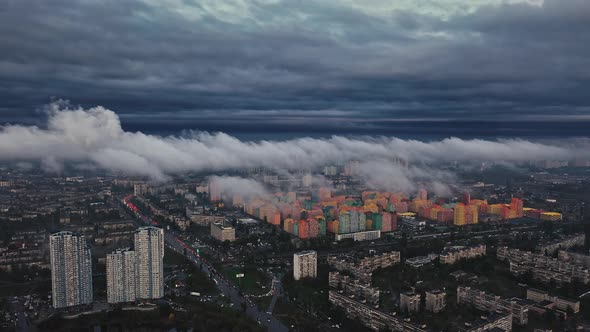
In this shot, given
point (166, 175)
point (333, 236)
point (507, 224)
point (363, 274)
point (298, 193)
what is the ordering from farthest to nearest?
point (166, 175)
point (298, 193)
point (507, 224)
point (333, 236)
point (363, 274)

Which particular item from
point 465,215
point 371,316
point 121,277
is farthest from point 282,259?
point 465,215

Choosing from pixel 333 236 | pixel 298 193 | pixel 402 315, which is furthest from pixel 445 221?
pixel 402 315

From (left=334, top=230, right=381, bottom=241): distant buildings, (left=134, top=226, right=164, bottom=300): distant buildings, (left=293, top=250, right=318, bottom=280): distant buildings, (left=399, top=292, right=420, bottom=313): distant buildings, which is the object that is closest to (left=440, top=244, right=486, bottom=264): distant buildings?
(left=399, top=292, right=420, bottom=313): distant buildings

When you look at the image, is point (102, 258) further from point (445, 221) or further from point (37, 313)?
point (445, 221)

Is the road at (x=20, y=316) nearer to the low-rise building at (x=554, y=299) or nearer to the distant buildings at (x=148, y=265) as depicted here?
the distant buildings at (x=148, y=265)

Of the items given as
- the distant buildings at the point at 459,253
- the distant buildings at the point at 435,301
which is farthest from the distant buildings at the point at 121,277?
the distant buildings at the point at 459,253

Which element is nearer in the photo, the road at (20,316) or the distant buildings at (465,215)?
the road at (20,316)

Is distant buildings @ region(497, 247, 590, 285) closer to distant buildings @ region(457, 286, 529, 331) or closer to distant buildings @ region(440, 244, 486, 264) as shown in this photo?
distant buildings @ region(440, 244, 486, 264)
